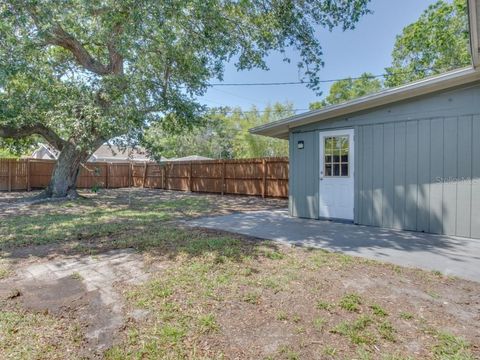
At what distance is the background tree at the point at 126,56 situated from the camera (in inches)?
272

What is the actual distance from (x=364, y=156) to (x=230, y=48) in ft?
18.2

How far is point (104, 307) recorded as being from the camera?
248cm

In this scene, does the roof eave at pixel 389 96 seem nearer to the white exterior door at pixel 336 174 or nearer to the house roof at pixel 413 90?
the house roof at pixel 413 90

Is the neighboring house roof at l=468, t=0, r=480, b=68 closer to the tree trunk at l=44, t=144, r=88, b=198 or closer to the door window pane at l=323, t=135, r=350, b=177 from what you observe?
the door window pane at l=323, t=135, r=350, b=177

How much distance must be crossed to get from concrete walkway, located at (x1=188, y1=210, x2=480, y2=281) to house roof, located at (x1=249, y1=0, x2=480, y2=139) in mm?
2232

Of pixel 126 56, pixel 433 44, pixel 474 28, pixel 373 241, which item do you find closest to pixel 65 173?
pixel 126 56

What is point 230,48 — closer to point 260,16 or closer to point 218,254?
point 260,16

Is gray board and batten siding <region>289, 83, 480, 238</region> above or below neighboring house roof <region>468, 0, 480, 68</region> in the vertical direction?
below

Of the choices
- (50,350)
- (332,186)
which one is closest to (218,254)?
(50,350)

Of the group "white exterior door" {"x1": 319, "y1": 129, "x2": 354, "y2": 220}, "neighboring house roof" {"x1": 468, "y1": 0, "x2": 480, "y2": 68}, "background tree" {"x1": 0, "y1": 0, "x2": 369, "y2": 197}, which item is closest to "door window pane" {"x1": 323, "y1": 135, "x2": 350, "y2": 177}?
"white exterior door" {"x1": 319, "y1": 129, "x2": 354, "y2": 220}

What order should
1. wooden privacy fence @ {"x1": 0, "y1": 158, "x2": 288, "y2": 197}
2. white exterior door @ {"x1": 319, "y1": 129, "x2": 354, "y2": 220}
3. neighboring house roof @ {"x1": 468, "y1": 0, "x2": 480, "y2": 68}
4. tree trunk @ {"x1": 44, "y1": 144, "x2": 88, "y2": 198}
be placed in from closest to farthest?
1. neighboring house roof @ {"x1": 468, "y1": 0, "x2": 480, "y2": 68}
2. white exterior door @ {"x1": 319, "y1": 129, "x2": 354, "y2": 220}
3. tree trunk @ {"x1": 44, "y1": 144, "x2": 88, "y2": 198}
4. wooden privacy fence @ {"x1": 0, "y1": 158, "x2": 288, "y2": 197}

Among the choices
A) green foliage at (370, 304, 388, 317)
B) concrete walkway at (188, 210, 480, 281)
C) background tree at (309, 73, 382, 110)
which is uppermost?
background tree at (309, 73, 382, 110)

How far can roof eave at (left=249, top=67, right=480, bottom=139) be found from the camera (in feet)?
14.5

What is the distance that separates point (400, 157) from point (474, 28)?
2467 millimetres
